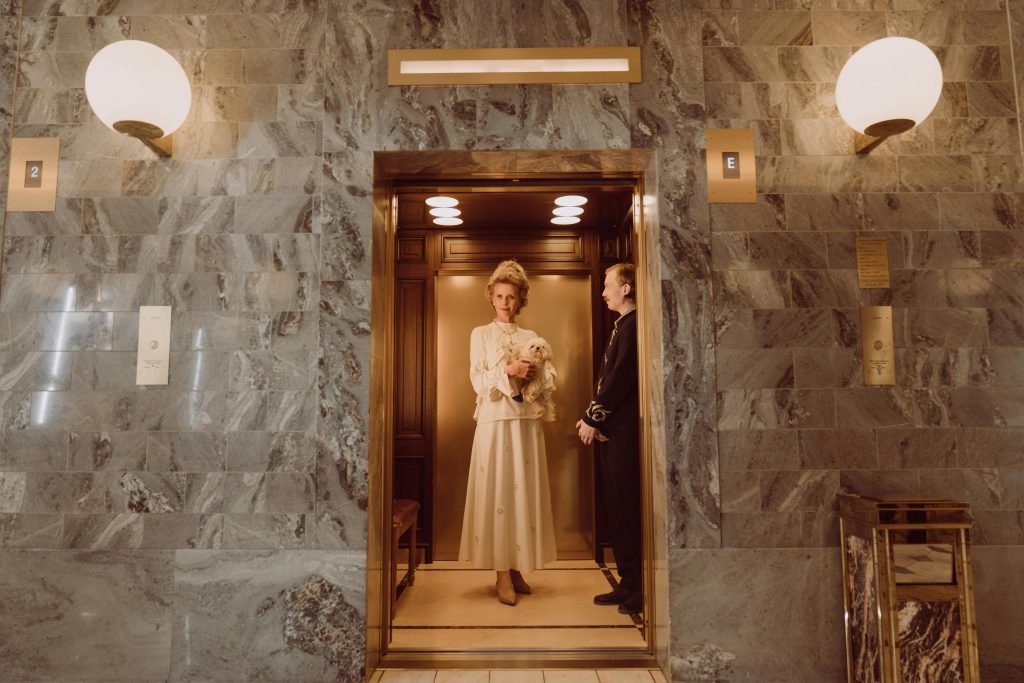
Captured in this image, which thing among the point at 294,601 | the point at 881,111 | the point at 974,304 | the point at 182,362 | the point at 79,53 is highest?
the point at 79,53

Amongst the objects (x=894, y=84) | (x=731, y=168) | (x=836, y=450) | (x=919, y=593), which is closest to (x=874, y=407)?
(x=836, y=450)

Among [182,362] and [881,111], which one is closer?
[881,111]

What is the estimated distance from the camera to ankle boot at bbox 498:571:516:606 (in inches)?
138

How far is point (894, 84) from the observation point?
96.0 inches

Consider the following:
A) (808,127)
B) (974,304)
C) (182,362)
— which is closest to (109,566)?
(182,362)

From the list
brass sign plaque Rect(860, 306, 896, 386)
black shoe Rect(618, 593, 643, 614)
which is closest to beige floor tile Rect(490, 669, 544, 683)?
black shoe Rect(618, 593, 643, 614)

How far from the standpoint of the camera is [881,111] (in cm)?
247

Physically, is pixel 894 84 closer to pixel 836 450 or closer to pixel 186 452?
pixel 836 450

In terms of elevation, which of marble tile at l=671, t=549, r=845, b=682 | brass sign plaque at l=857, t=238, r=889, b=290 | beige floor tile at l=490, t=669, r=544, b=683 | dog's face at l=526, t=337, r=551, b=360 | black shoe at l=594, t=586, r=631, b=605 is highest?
brass sign plaque at l=857, t=238, r=889, b=290

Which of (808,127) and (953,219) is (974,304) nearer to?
(953,219)

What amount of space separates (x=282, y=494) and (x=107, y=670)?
97cm

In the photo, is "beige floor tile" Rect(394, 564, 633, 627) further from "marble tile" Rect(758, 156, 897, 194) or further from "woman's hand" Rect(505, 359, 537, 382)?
"marble tile" Rect(758, 156, 897, 194)

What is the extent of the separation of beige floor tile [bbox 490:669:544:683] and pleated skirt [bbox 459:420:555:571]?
815mm

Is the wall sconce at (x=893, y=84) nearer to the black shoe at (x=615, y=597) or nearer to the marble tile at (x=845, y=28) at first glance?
the marble tile at (x=845, y=28)
